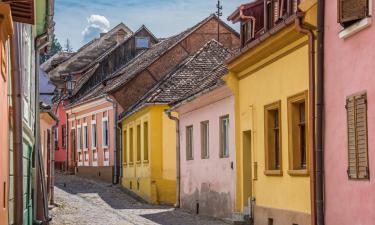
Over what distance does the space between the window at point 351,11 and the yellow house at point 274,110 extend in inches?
59.6

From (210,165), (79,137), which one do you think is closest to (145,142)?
(210,165)

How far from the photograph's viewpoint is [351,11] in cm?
1335

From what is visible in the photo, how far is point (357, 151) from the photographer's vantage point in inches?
522

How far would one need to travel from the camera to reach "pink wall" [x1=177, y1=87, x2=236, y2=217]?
75.7ft

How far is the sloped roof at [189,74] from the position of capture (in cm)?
3421

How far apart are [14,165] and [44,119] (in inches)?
557

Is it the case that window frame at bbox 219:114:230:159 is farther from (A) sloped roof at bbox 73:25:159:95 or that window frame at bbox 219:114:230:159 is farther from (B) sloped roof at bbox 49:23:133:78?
(B) sloped roof at bbox 49:23:133:78

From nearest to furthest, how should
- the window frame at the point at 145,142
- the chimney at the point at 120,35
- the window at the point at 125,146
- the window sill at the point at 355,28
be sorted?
1. the window sill at the point at 355,28
2. the window frame at the point at 145,142
3. the window at the point at 125,146
4. the chimney at the point at 120,35

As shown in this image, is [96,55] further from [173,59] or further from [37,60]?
[37,60]

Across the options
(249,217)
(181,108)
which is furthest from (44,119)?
(249,217)

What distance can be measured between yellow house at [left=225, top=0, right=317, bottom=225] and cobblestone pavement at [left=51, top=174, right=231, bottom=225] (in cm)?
286

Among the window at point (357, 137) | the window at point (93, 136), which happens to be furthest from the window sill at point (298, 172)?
the window at point (93, 136)

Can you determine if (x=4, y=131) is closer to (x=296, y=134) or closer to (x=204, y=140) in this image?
(x=296, y=134)

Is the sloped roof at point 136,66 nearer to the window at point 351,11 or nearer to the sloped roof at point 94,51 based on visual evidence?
the sloped roof at point 94,51
